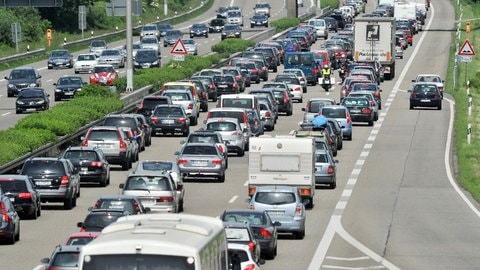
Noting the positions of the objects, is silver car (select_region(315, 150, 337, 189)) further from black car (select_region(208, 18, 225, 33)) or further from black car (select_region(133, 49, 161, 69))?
black car (select_region(208, 18, 225, 33))

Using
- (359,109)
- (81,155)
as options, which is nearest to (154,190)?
(81,155)

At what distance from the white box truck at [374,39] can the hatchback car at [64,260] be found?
222ft

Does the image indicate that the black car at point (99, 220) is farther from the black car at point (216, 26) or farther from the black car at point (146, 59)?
the black car at point (216, 26)

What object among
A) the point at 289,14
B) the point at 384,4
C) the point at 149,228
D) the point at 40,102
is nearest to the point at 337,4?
the point at 384,4

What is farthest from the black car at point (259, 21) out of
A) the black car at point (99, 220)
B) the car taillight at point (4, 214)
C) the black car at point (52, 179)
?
the black car at point (99, 220)

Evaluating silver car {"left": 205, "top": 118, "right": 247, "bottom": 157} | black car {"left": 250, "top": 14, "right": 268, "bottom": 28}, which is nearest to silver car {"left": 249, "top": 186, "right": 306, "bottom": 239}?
silver car {"left": 205, "top": 118, "right": 247, "bottom": 157}

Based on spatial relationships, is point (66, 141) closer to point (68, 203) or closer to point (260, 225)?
point (68, 203)

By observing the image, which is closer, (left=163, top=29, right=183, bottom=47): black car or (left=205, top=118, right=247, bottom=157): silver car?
(left=205, top=118, right=247, bottom=157): silver car

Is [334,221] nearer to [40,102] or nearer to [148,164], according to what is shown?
[148,164]

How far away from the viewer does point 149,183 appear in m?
41.6

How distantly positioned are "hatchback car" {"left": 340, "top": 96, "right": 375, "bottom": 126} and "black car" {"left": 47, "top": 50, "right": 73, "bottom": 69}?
3319 centimetres

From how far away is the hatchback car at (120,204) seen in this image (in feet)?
118

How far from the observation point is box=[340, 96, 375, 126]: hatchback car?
70.4 meters

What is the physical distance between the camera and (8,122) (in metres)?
66.5
